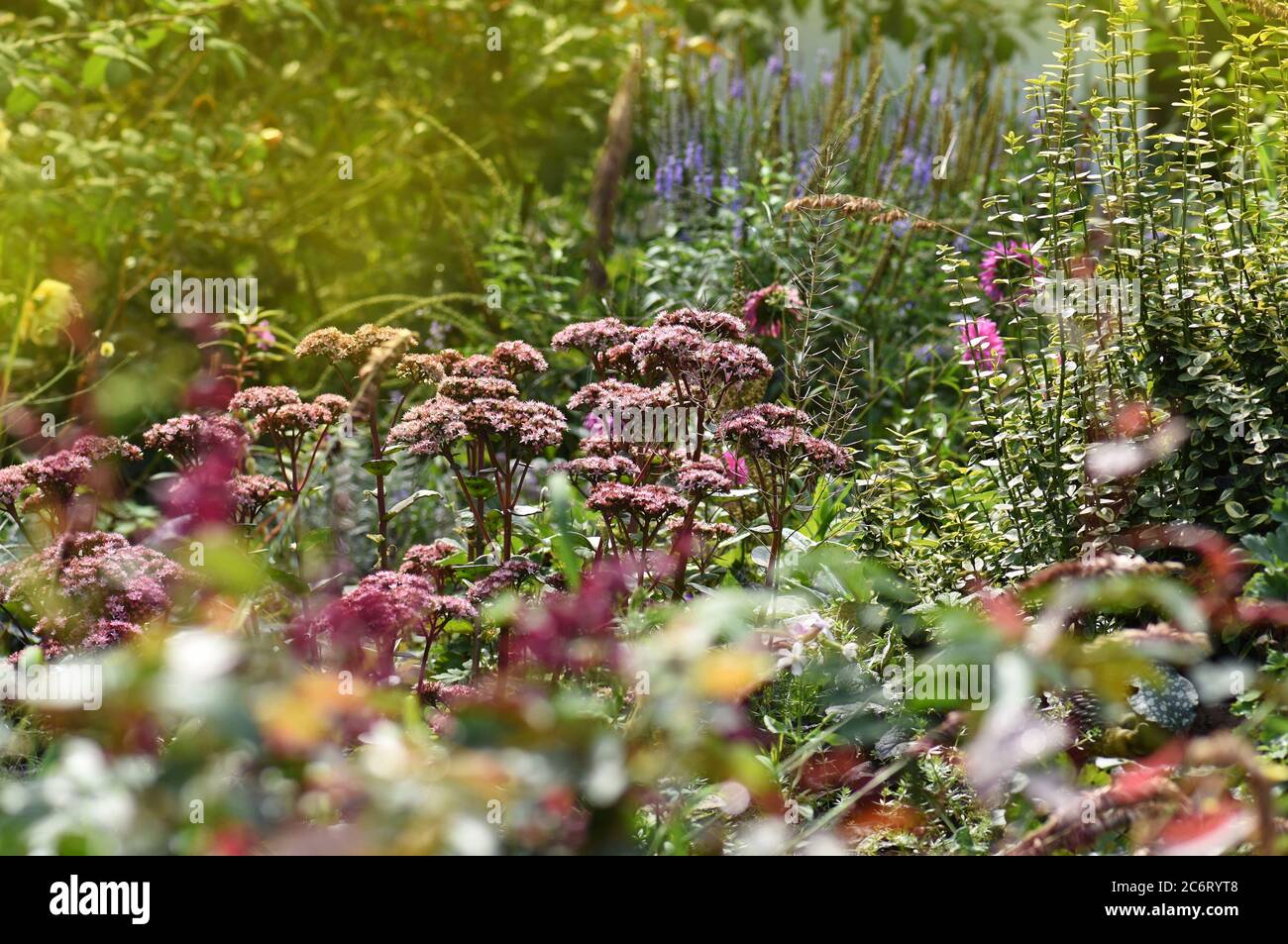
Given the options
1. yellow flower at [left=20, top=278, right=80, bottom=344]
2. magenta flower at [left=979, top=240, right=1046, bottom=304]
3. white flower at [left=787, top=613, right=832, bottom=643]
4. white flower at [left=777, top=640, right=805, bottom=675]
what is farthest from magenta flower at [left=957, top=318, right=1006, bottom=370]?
yellow flower at [left=20, top=278, right=80, bottom=344]

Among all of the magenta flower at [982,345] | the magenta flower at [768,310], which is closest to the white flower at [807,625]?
the magenta flower at [982,345]

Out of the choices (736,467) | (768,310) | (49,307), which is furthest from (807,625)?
(49,307)

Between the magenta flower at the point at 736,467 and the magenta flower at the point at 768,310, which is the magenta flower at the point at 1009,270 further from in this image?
the magenta flower at the point at 736,467

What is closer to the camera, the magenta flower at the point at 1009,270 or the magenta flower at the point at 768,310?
the magenta flower at the point at 1009,270

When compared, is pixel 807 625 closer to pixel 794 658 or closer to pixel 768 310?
pixel 794 658

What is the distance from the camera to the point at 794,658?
2.47 meters

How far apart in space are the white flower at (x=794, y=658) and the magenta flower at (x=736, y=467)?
0.65m

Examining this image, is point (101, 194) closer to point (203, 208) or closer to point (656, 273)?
point (203, 208)

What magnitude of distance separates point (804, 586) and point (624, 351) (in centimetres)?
75

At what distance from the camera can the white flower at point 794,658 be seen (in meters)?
2.47

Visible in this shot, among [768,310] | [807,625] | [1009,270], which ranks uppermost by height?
[1009,270]

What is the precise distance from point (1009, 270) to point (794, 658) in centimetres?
140

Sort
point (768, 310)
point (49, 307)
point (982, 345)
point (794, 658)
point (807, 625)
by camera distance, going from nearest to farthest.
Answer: point (794, 658) < point (807, 625) < point (982, 345) < point (49, 307) < point (768, 310)

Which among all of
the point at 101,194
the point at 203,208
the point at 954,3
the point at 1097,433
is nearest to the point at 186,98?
the point at 203,208
